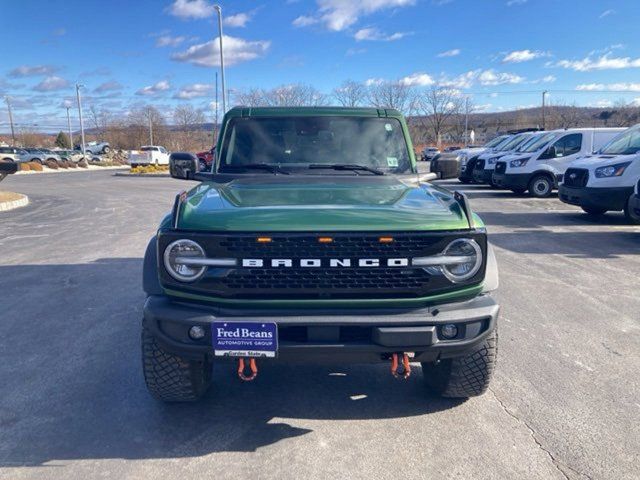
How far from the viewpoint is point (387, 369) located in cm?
409

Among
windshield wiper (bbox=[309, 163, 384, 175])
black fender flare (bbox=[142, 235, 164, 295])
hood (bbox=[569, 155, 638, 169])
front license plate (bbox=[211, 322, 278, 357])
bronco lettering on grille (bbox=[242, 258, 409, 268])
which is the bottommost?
front license plate (bbox=[211, 322, 278, 357])

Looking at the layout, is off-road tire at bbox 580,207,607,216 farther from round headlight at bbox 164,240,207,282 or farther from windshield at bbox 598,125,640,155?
round headlight at bbox 164,240,207,282

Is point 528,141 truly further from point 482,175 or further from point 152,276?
point 152,276

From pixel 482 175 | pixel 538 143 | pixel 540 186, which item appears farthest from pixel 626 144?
pixel 482 175

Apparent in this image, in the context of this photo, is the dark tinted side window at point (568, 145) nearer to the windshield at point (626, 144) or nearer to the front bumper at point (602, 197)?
the windshield at point (626, 144)

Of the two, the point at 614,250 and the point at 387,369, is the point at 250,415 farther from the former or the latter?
the point at 614,250

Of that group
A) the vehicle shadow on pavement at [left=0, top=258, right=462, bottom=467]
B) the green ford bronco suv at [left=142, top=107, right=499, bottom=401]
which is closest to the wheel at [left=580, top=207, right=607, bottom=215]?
the vehicle shadow on pavement at [left=0, top=258, right=462, bottom=467]

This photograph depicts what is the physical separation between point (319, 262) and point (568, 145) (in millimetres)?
14438

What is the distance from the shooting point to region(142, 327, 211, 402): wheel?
10.5 feet

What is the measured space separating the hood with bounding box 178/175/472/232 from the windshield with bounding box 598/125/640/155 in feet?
28.7

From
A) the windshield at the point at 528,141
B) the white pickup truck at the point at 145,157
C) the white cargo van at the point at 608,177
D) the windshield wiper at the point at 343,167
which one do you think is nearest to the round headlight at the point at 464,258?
the windshield wiper at the point at 343,167

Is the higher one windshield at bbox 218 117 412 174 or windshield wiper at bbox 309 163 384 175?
windshield at bbox 218 117 412 174

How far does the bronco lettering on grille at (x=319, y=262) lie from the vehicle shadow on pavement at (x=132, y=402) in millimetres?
545

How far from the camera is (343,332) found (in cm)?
287
